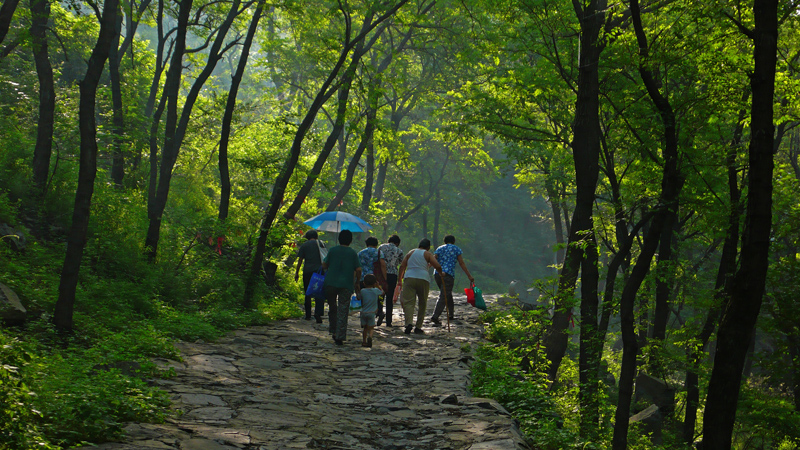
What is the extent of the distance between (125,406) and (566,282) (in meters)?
7.26

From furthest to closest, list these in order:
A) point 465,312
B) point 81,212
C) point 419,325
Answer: point 465,312
point 419,325
point 81,212

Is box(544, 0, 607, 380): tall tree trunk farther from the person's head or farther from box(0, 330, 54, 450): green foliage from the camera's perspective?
box(0, 330, 54, 450): green foliage

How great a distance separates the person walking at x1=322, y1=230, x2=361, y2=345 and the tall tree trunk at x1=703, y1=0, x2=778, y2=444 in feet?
20.7

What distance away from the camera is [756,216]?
234 inches

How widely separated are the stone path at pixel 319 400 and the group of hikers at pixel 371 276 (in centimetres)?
69

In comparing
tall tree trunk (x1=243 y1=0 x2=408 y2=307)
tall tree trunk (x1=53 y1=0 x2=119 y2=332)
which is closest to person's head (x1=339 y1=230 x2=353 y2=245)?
tall tree trunk (x1=243 y1=0 x2=408 y2=307)

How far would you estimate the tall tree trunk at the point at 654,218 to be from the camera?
7.70 metres

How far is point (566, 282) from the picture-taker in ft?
33.6

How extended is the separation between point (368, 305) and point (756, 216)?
22.0 feet

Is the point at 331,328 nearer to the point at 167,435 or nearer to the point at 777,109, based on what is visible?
the point at 167,435

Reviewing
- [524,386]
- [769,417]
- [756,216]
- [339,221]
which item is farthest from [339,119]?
[756,216]

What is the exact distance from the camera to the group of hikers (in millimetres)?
11016

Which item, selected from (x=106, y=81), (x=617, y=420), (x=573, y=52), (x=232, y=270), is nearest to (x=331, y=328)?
(x=232, y=270)

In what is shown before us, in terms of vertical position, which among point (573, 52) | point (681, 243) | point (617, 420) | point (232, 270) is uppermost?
point (573, 52)
